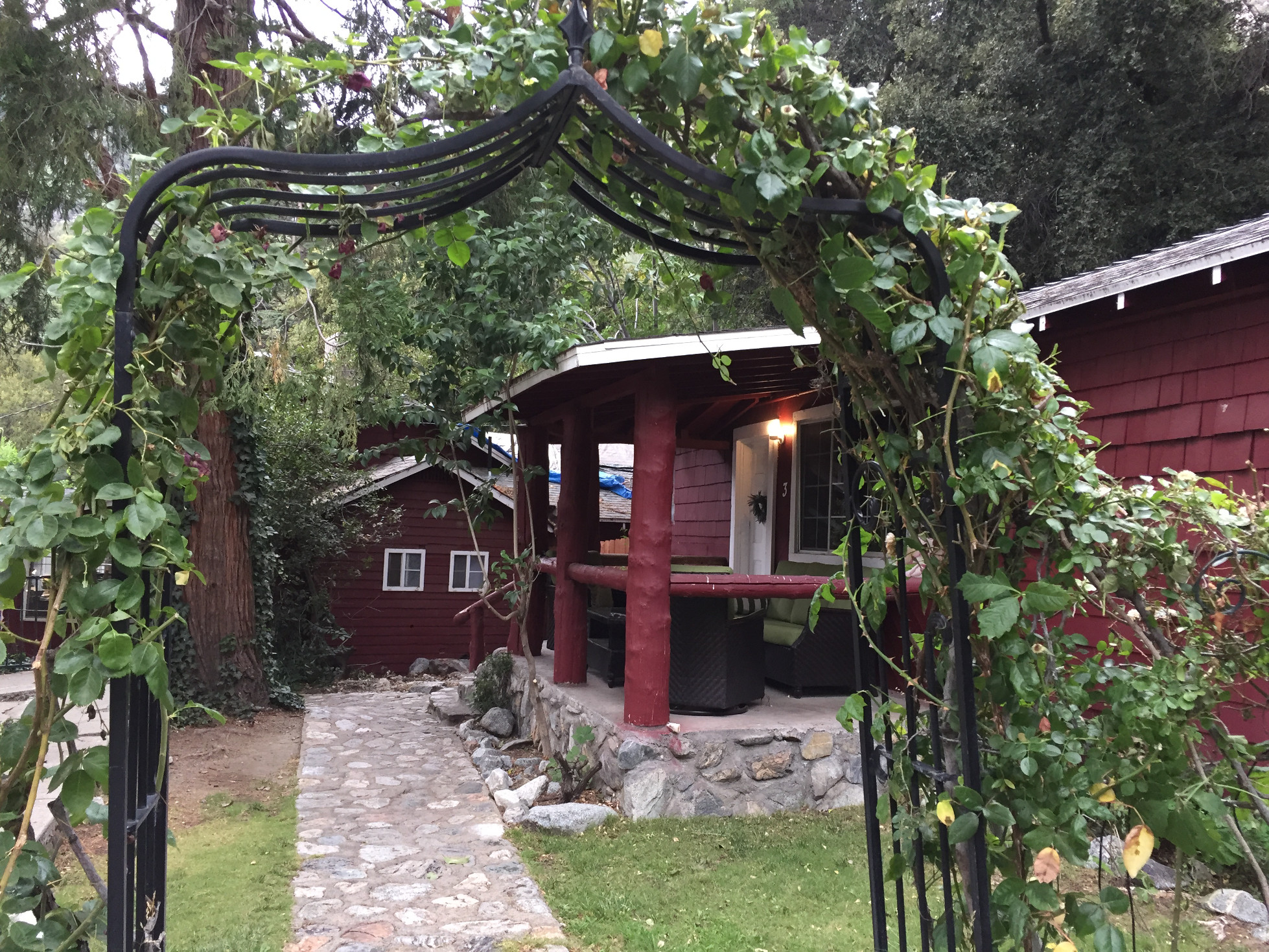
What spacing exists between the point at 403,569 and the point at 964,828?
40.8 ft

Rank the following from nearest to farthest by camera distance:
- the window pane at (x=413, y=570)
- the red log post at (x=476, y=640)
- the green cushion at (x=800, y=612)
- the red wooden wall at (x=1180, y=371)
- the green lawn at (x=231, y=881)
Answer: the green lawn at (x=231, y=881) → the red wooden wall at (x=1180, y=371) → the green cushion at (x=800, y=612) → the red log post at (x=476, y=640) → the window pane at (x=413, y=570)

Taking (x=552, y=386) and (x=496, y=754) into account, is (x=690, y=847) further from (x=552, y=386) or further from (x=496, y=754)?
(x=552, y=386)

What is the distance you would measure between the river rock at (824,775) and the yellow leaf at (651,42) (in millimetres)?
4808

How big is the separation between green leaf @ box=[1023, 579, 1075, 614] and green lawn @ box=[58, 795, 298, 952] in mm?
3250

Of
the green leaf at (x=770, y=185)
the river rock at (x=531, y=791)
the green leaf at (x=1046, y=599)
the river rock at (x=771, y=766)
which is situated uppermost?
the green leaf at (x=770, y=185)

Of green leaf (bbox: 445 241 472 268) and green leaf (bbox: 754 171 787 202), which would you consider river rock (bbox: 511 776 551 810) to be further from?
green leaf (bbox: 754 171 787 202)

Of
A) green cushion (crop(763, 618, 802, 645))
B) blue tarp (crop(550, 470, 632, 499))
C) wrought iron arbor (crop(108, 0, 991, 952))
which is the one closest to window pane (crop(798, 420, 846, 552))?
green cushion (crop(763, 618, 802, 645))

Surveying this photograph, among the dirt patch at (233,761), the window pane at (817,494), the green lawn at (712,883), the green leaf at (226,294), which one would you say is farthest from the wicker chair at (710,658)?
the green leaf at (226,294)

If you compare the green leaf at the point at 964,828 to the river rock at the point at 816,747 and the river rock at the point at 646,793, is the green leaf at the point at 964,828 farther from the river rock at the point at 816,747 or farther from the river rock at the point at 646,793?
the river rock at the point at 816,747

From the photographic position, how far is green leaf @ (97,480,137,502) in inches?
67.9

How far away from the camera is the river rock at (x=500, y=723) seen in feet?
25.7

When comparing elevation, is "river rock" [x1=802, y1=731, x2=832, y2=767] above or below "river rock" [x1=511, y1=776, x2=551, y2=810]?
above

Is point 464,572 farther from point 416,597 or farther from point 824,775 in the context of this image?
point 824,775

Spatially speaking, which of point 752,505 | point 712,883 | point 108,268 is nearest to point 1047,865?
point 108,268
